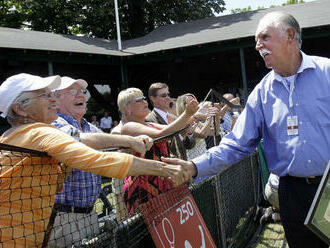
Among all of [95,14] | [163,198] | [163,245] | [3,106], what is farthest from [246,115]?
[95,14]

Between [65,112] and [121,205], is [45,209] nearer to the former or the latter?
[121,205]

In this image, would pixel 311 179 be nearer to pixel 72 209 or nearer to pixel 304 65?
pixel 304 65

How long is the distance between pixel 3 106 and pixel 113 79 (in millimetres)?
15155

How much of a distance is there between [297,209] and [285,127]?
577 millimetres

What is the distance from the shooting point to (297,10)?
1595 centimetres

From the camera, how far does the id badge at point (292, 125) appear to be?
222cm

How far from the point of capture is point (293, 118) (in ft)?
7.30

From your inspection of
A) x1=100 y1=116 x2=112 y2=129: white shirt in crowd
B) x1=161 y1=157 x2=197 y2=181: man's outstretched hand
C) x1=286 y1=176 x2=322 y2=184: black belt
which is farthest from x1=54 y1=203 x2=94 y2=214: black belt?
x1=100 y1=116 x2=112 y2=129: white shirt in crowd

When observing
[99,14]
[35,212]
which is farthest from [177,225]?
[99,14]

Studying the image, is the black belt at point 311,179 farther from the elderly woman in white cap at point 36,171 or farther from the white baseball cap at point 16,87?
the white baseball cap at point 16,87

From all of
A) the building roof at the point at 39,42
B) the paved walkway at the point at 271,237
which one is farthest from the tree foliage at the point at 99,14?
the paved walkway at the point at 271,237

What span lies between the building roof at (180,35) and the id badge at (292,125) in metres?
11.1

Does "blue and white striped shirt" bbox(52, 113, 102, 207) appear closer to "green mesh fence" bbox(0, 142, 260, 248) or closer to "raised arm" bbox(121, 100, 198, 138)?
"green mesh fence" bbox(0, 142, 260, 248)

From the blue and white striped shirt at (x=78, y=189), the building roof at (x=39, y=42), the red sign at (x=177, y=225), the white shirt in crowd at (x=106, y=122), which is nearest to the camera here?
the red sign at (x=177, y=225)
